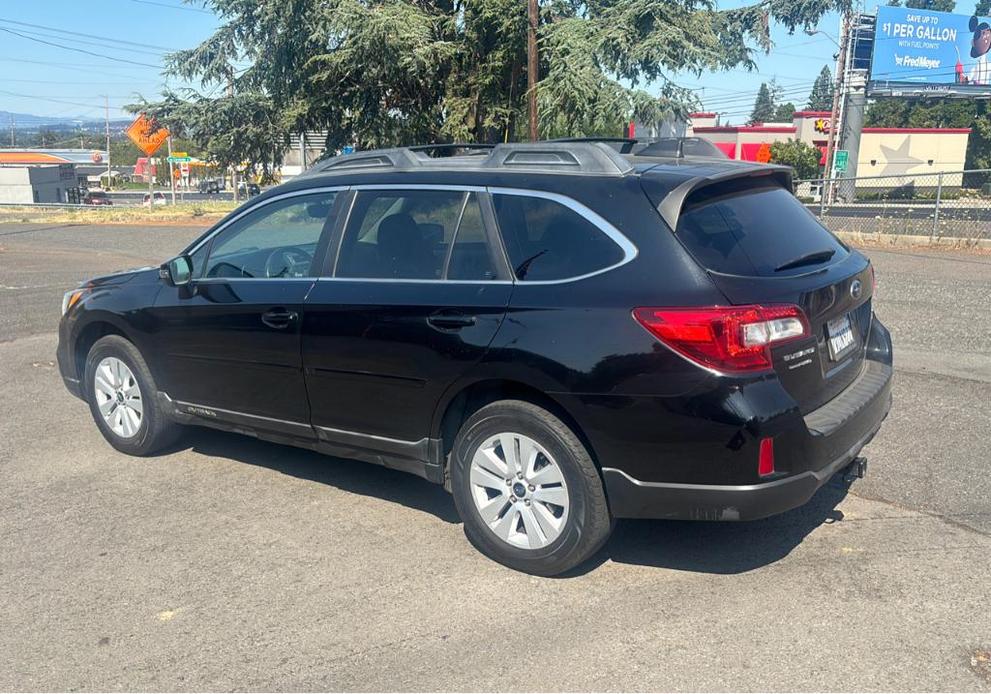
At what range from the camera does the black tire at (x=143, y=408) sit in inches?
218

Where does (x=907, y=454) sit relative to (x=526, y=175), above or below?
below

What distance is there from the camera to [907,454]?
5.40 m

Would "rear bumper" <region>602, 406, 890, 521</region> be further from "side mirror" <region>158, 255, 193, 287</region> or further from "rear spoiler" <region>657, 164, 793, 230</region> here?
"side mirror" <region>158, 255, 193, 287</region>

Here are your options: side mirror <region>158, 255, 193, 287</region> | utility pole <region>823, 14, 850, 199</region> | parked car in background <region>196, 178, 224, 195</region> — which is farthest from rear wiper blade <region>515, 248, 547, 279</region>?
parked car in background <region>196, 178, 224, 195</region>

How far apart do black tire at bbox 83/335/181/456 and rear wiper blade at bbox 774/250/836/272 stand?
375 centimetres

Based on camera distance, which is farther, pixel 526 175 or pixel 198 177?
pixel 198 177

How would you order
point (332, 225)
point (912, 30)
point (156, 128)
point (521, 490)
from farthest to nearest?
point (912, 30) → point (156, 128) → point (332, 225) → point (521, 490)

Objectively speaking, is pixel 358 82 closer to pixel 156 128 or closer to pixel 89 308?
pixel 156 128

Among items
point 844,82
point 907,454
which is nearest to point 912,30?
point 844,82

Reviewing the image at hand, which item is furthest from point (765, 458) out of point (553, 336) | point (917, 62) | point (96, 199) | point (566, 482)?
point (96, 199)

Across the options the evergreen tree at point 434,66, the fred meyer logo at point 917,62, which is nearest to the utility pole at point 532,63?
the evergreen tree at point 434,66

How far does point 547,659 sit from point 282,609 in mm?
1162

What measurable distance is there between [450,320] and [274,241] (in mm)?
1655

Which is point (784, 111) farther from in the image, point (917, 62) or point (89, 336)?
point (89, 336)
